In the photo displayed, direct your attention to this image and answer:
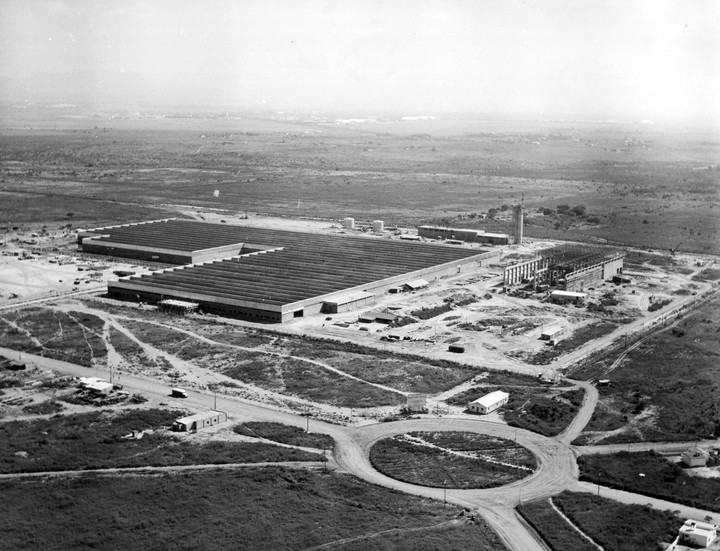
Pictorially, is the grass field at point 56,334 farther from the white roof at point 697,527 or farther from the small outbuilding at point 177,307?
the white roof at point 697,527

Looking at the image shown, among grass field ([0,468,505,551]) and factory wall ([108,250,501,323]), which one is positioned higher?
factory wall ([108,250,501,323])

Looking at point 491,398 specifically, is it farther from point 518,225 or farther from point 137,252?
point 518,225

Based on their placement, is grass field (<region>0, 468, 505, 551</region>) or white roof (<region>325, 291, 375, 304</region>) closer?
grass field (<region>0, 468, 505, 551</region>)

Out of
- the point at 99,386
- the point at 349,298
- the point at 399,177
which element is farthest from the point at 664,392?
the point at 399,177

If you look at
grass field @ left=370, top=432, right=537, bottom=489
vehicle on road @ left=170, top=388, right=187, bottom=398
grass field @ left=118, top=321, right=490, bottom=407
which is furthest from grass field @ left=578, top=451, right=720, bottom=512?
vehicle on road @ left=170, top=388, right=187, bottom=398

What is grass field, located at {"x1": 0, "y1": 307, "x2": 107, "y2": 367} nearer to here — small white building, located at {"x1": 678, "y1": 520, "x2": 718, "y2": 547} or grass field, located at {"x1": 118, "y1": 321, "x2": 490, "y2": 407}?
grass field, located at {"x1": 118, "y1": 321, "x2": 490, "y2": 407}

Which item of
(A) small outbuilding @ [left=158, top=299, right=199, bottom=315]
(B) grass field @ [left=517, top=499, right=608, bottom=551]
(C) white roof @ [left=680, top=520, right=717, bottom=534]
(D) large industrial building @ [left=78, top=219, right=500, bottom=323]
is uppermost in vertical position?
(D) large industrial building @ [left=78, top=219, right=500, bottom=323]
